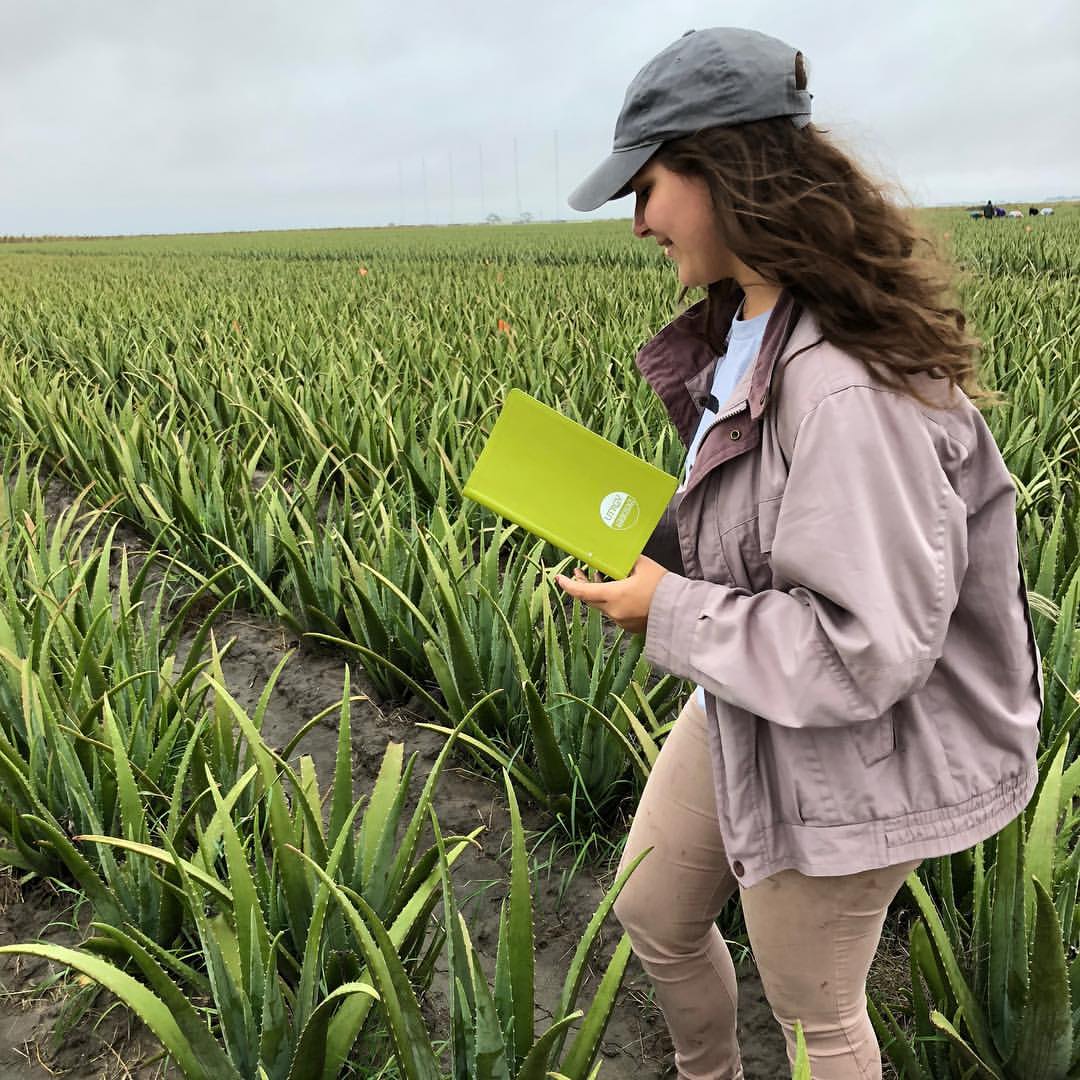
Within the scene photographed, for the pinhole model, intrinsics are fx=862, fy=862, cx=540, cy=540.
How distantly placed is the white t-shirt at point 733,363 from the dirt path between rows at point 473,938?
2.03ft

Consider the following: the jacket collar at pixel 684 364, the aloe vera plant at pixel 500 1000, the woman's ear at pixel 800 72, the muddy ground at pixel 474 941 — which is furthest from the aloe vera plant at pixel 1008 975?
the woman's ear at pixel 800 72

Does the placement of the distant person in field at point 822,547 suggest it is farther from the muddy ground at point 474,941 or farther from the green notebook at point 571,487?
the muddy ground at point 474,941

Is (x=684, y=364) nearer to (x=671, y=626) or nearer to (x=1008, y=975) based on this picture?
(x=671, y=626)

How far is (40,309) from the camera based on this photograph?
7.20 meters

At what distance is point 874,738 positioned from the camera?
2.40 ft

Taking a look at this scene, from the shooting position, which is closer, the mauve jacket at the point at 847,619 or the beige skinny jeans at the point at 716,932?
the mauve jacket at the point at 847,619

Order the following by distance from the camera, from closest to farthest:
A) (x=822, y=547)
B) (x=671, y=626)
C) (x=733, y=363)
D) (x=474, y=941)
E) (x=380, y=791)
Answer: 1. (x=822, y=547)
2. (x=671, y=626)
3. (x=733, y=363)
4. (x=380, y=791)
5. (x=474, y=941)

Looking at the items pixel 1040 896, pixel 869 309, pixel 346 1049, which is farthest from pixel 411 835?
pixel 869 309

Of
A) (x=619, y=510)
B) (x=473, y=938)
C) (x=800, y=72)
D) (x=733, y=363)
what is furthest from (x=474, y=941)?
(x=800, y=72)

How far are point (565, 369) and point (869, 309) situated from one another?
3076mm

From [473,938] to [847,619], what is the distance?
990 mm

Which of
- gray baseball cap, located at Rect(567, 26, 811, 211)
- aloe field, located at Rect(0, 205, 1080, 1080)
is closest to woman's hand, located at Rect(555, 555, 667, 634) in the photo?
aloe field, located at Rect(0, 205, 1080, 1080)

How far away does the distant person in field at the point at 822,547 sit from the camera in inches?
26.4

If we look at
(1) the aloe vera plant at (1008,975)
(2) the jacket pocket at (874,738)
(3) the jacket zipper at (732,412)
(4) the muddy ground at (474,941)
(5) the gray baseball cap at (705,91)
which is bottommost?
(4) the muddy ground at (474,941)
